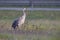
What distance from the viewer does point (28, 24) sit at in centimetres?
1020

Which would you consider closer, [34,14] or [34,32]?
[34,32]

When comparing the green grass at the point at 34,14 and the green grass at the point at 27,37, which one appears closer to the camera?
the green grass at the point at 27,37

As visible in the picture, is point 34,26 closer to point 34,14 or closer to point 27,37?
point 27,37
